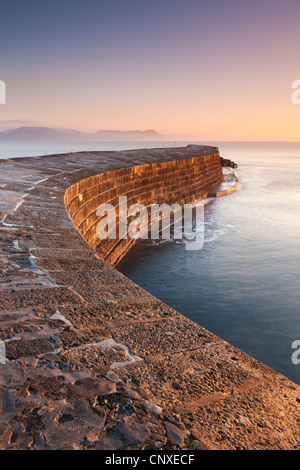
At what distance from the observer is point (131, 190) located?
1050 cm

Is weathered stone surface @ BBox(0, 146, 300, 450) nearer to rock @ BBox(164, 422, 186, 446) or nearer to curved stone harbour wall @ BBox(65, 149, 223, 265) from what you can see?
rock @ BBox(164, 422, 186, 446)

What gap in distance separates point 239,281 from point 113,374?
247 inches

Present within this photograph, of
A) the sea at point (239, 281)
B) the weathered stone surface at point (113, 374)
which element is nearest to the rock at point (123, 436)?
the weathered stone surface at point (113, 374)

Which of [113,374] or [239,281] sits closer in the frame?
[113,374]

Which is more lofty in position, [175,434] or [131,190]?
[131,190]

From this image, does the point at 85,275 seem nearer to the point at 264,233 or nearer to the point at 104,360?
the point at 104,360

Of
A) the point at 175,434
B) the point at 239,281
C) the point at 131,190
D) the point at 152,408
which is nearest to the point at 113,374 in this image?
the point at 152,408

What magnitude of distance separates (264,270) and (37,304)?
6938 mm

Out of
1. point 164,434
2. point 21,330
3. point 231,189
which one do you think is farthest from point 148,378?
point 231,189

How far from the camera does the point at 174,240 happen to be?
10.6m

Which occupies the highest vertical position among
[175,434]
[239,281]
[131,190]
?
[131,190]

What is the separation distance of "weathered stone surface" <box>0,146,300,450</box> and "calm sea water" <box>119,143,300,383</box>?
3.20 meters

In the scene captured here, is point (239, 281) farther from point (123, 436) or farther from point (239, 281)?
point (123, 436)

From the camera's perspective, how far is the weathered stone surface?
1.33 meters
